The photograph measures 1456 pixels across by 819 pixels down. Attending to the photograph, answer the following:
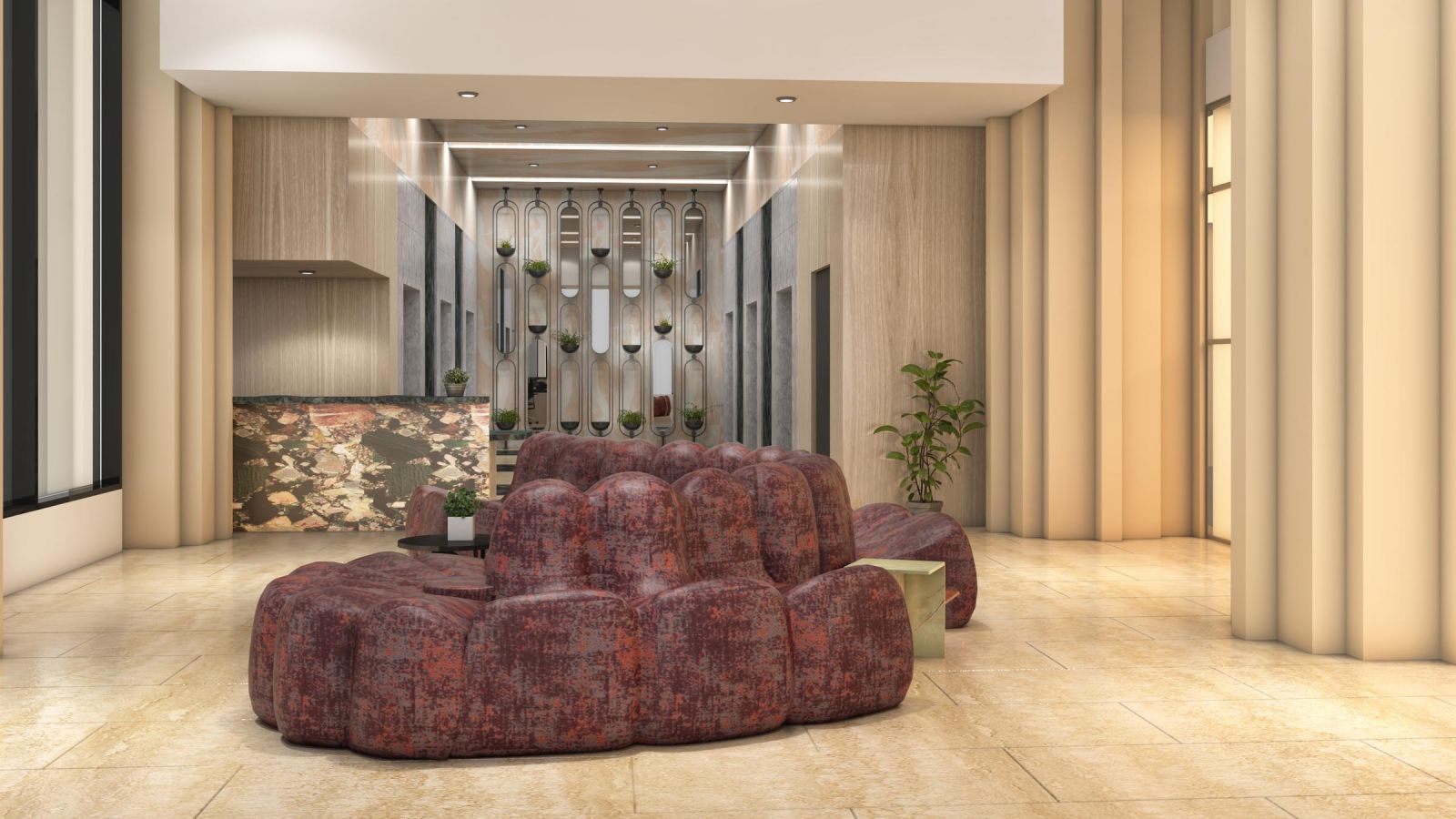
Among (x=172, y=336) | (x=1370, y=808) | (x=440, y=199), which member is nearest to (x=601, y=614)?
(x=1370, y=808)

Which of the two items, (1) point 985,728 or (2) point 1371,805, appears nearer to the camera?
(2) point 1371,805

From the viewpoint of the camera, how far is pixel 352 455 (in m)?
10.8

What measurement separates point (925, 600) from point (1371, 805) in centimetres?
219

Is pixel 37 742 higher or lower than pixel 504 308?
lower

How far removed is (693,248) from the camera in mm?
19875

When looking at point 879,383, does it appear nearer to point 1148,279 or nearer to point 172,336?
point 1148,279

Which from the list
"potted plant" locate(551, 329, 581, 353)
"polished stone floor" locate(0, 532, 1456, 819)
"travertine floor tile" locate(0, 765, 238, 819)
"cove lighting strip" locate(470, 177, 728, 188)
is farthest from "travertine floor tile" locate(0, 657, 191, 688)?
"potted plant" locate(551, 329, 581, 353)

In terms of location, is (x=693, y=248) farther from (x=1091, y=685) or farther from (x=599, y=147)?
(x=1091, y=685)

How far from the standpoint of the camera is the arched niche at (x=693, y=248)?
64.9ft

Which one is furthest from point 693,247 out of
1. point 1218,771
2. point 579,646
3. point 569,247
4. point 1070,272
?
point 1218,771

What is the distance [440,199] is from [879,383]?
728 cm

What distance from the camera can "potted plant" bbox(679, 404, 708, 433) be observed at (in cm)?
1925

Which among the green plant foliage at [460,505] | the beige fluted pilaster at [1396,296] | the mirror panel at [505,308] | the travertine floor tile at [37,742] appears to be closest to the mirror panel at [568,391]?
the mirror panel at [505,308]

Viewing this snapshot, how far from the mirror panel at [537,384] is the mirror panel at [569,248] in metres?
0.93
